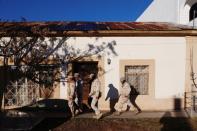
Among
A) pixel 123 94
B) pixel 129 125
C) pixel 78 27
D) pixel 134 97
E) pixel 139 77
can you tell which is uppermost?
pixel 78 27

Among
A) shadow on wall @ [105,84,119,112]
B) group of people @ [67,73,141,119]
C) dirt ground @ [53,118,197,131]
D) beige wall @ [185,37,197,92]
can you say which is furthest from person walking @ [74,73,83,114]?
beige wall @ [185,37,197,92]

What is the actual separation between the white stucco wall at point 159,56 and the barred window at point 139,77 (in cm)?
42

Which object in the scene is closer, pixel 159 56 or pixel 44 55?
pixel 44 55

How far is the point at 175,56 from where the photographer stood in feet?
Result: 55.6

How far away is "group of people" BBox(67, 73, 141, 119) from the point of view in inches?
570

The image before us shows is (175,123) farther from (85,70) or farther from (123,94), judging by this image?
(85,70)

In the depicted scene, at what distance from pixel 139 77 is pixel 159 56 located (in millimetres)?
1230

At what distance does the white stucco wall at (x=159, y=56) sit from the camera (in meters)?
16.8

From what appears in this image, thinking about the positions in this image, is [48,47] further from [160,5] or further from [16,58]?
[160,5]

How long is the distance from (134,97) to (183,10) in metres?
6.55

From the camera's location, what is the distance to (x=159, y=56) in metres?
16.9

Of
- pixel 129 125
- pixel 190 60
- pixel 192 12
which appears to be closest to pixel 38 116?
pixel 129 125

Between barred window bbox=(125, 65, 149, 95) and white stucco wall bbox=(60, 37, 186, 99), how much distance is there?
1.39 feet

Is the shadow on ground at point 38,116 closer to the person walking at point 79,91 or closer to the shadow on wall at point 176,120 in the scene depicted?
the person walking at point 79,91
